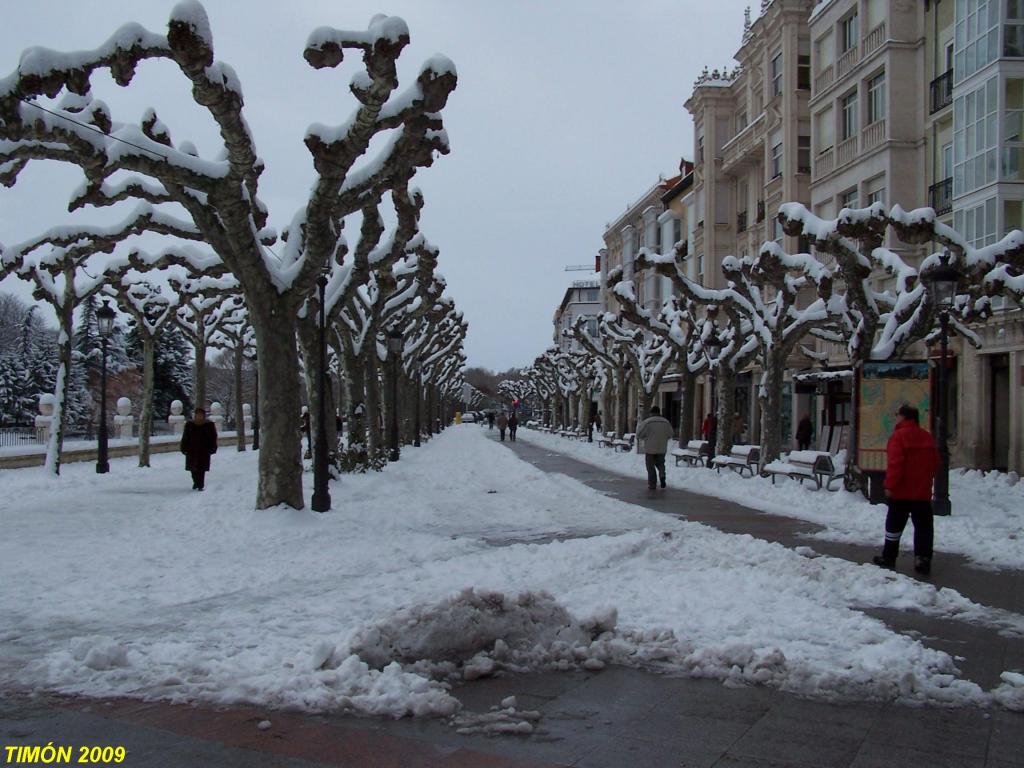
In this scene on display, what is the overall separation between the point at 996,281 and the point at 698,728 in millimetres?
15530

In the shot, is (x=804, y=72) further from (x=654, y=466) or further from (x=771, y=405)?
(x=654, y=466)

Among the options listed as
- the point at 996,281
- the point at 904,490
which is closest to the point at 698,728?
the point at 904,490

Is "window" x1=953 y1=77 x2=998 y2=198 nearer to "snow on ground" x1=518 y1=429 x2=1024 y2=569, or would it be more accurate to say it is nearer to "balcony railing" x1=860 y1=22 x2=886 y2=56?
"balcony railing" x1=860 y1=22 x2=886 y2=56

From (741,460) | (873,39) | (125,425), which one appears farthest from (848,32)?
(125,425)

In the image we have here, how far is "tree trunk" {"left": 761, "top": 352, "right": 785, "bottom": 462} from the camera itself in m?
21.1

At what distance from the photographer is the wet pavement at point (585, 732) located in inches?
164

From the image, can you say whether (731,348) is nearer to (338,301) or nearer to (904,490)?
(338,301)

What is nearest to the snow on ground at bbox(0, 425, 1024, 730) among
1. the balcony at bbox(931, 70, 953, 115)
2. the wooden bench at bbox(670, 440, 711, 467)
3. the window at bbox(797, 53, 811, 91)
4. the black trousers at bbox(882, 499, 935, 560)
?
the black trousers at bbox(882, 499, 935, 560)

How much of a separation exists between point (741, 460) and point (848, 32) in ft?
59.0

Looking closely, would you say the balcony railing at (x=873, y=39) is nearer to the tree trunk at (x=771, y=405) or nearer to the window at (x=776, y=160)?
the window at (x=776, y=160)

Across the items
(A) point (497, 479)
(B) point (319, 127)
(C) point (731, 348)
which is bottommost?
(A) point (497, 479)

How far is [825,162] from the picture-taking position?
32.8 m

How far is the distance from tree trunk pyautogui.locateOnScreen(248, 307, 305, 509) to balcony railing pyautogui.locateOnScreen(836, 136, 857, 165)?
24.1 m

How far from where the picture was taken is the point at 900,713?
15.9ft
